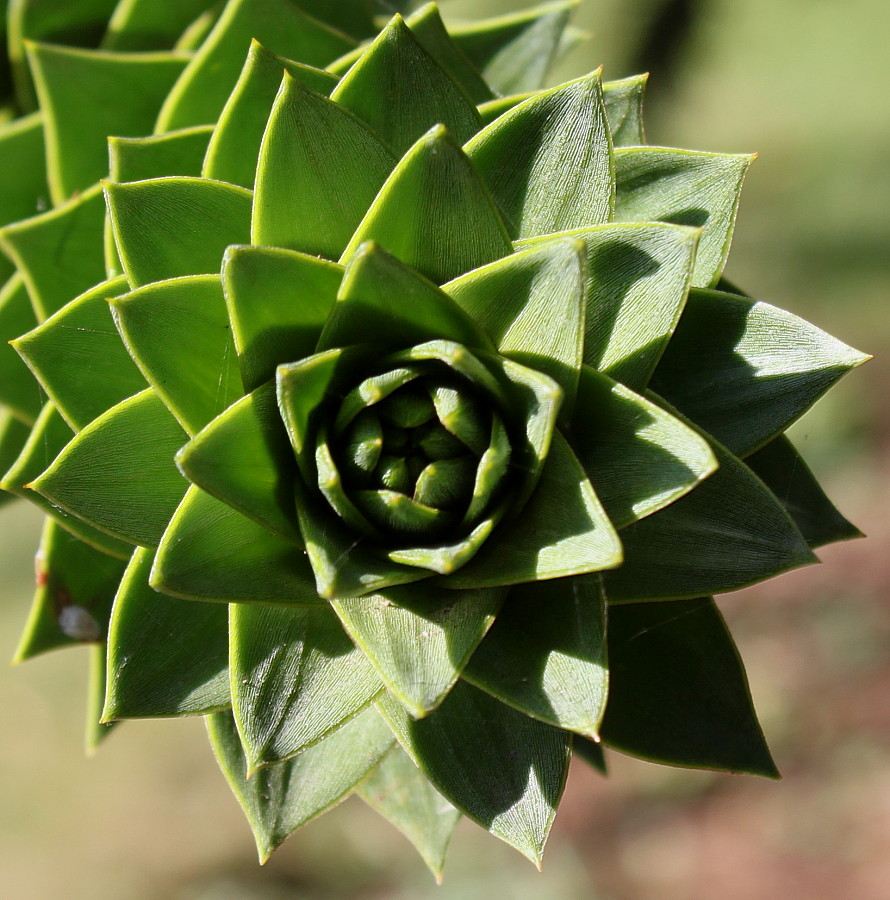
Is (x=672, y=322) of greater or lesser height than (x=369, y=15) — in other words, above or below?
below

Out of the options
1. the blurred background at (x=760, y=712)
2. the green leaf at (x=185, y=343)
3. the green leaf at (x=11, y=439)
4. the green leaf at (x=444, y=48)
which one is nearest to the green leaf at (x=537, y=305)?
the green leaf at (x=185, y=343)

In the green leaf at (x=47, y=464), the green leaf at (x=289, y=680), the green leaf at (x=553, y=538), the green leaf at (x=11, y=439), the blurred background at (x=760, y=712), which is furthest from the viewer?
the blurred background at (x=760, y=712)

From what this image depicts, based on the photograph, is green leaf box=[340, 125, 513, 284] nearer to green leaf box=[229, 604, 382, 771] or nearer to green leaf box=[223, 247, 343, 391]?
green leaf box=[223, 247, 343, 391]

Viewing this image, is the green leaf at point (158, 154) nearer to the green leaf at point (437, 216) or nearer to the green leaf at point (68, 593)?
the green leaf at point (437, 216)

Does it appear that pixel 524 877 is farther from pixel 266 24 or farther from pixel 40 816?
pixel 266 24

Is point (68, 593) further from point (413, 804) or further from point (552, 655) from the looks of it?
point (552, 655)

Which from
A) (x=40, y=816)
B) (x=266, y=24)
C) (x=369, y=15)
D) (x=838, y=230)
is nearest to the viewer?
(x=266, y=24)

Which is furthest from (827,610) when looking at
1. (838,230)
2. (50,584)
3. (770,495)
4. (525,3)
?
(50,584)

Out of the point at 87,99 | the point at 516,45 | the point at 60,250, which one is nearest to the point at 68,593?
the point at 60,250
